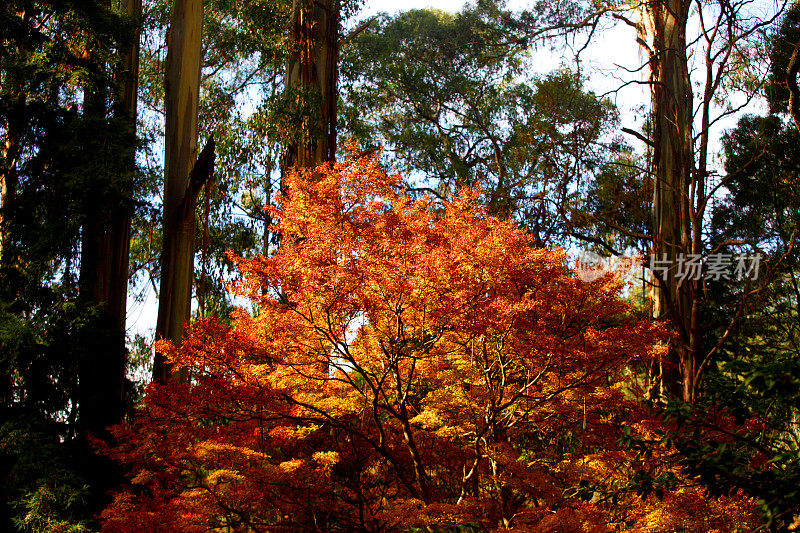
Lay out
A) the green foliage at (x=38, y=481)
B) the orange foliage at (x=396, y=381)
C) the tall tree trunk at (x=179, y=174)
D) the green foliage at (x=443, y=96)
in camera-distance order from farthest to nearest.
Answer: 1. the green foliage at (x=443, y=96)
2. the tall tree trunk at (x=179, y=174)
3. the green foliage at (x=38, y=481)
4. the orange foliage at (x=396, y=381)

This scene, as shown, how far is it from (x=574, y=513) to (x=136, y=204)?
6.53 m

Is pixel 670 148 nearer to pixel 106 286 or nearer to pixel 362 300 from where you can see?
pixel 362 300

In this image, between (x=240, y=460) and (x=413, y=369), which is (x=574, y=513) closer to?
(x=413, y=369)

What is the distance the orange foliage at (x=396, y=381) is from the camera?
4.93 m

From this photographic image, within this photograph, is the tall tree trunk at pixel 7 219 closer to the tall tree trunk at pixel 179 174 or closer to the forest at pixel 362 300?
the forest at pixel 362 300

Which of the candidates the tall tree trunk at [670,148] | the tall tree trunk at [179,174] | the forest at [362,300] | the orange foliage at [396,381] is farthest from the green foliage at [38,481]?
the tall tree trunk at [670,148]

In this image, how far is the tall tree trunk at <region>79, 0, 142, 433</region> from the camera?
27.2 feet

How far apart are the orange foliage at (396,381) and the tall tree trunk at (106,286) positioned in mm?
2799

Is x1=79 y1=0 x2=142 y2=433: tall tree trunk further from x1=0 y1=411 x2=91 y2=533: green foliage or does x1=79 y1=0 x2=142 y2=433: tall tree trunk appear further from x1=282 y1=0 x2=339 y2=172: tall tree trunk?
x1=282 y1=0 x2=339 y2=172: tall tree trunk

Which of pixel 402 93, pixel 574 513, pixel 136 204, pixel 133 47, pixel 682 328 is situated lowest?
pixel 574 513

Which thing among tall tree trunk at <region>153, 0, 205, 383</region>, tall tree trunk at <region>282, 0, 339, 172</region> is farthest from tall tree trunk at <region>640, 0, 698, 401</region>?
tall tree trunk at <region>153, 0, 205, 383</region>

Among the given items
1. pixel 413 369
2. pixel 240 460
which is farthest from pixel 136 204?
pixel 413 369

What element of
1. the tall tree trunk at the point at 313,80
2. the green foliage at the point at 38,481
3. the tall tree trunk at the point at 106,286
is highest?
the tall tree trunk at the point at 313,80

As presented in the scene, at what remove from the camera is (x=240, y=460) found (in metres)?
5.29
